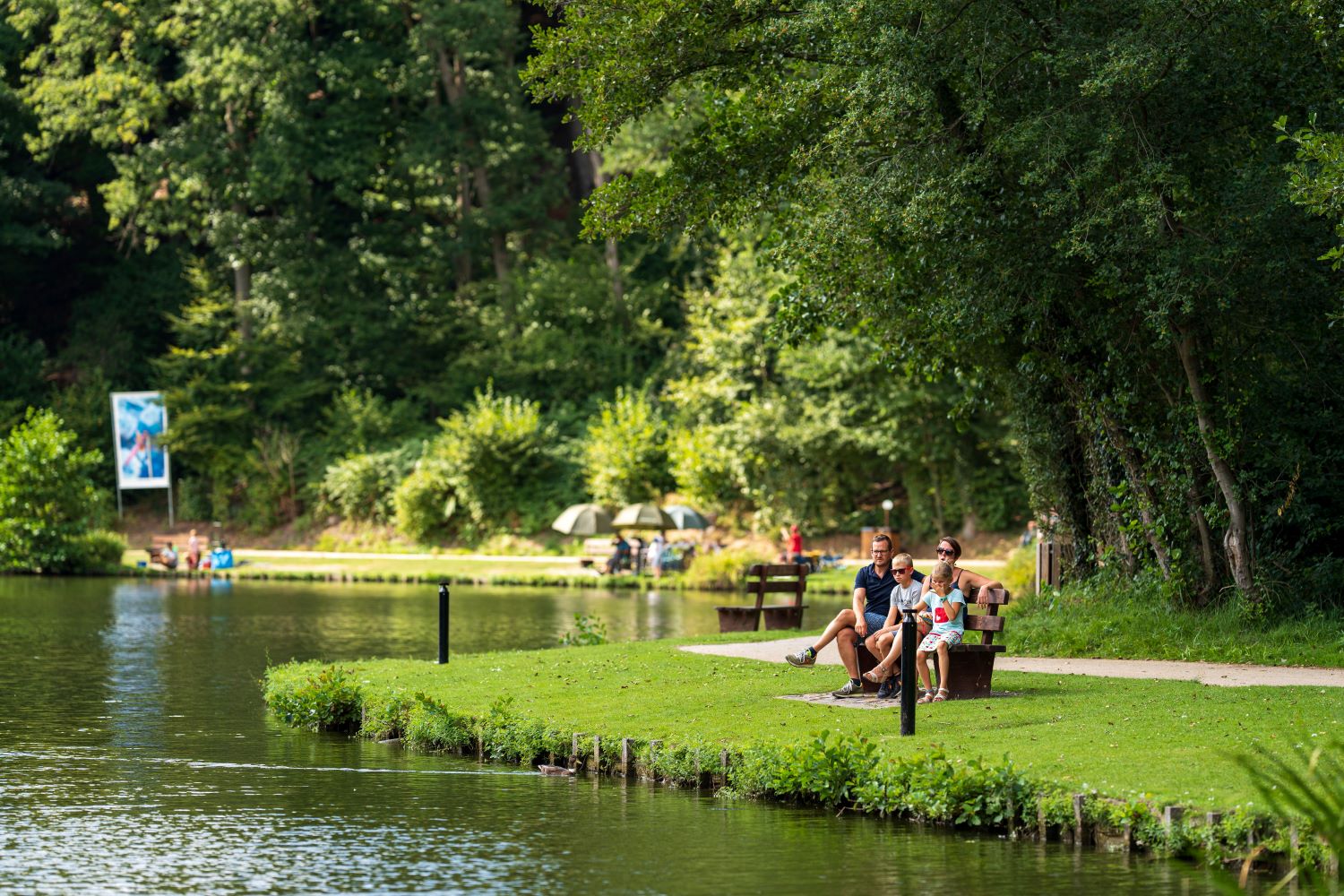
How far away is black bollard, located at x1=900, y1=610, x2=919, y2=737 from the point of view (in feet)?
46.4

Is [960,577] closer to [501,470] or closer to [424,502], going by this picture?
[501,470]

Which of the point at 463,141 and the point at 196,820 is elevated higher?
the point at 463,141

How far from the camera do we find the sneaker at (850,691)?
55.4 ft

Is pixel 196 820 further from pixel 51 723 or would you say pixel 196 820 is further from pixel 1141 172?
pixel 1141 172

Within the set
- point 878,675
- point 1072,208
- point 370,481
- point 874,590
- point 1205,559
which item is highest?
point 1072,208

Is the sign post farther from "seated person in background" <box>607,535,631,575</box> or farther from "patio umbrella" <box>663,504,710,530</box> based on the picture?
"patio umbrella" <box>663,504,710,530</box>

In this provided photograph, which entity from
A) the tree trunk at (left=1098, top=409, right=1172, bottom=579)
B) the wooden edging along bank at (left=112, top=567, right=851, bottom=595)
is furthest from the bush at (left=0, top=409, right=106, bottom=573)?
the tree trunk at (left=1098, top=409, right=1172, bottom=579)

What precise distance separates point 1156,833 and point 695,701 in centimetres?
613

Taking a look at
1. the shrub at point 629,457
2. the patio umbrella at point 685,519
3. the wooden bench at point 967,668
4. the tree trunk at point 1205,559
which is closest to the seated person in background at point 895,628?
the wooden bench at point 967,668

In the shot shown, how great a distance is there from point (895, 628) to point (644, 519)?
31.7m

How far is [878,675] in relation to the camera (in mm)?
16375

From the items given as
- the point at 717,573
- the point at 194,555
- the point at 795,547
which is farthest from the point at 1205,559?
the point at 194,555

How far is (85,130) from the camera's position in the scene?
65.2m

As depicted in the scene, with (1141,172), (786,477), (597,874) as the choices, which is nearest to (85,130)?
(786,477)
